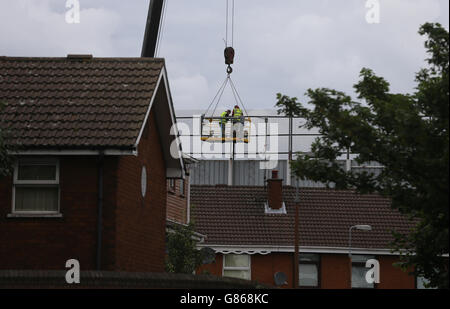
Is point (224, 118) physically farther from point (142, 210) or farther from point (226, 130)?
point (142, 210)

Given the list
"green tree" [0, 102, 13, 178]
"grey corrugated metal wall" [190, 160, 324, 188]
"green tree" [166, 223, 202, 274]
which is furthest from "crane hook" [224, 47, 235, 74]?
"green tree" [0, 102, 13, 178]

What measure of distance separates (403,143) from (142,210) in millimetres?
9198

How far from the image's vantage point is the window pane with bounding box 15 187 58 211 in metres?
19.5

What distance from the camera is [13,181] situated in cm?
1942

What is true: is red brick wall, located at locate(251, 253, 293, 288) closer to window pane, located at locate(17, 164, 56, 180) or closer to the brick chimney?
the brick chimney

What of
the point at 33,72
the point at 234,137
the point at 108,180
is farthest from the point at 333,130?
the point at 234,137

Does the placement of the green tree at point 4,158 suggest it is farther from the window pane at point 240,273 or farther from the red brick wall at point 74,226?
the window pane at point 240,273

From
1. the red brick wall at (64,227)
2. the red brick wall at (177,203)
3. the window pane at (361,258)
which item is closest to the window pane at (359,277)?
the window pane at (361,258)

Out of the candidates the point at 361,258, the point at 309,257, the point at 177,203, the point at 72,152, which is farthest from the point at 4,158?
the point at 361,258

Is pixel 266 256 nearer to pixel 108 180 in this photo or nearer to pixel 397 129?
pixel 108 180

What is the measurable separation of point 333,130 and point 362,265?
24.8m

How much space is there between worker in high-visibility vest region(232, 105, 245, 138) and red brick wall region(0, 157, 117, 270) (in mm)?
31533

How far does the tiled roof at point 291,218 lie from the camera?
39.3 meters

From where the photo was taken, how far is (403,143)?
14.0m
